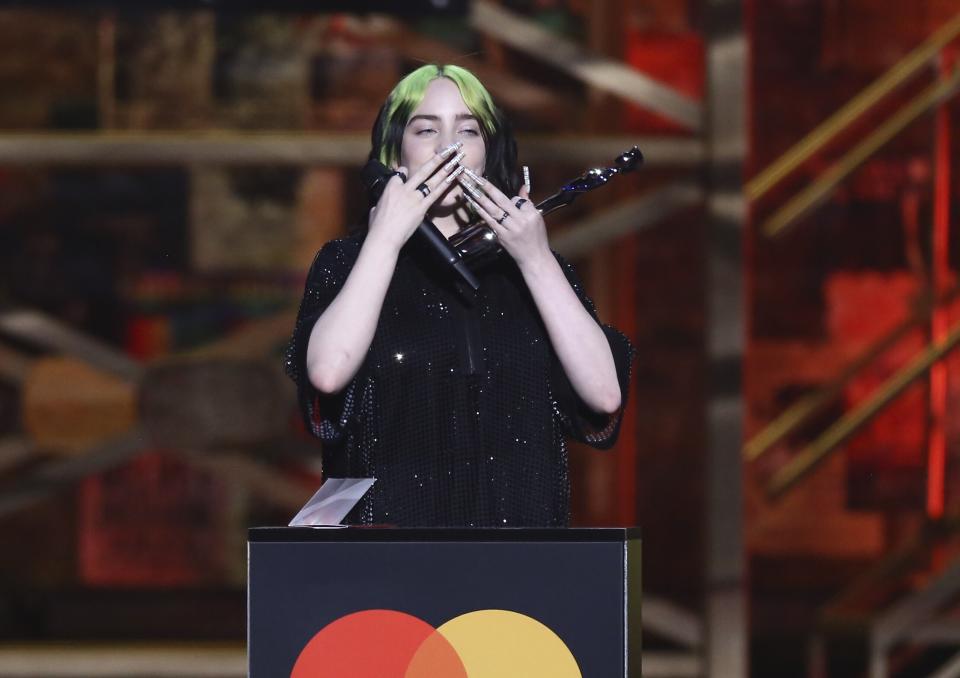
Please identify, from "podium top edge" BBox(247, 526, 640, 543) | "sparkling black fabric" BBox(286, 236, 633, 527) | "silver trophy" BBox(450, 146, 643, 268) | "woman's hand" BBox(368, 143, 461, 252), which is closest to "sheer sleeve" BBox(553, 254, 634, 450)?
"sparkling black fabric" BBox(286, 236, 633, 527)

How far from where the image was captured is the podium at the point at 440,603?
1.51 meters

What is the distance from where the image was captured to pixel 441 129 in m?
1.95

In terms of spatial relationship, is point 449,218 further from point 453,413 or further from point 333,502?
point 333,502

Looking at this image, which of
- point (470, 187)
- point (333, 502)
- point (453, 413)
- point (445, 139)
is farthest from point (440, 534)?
point (445, 139)

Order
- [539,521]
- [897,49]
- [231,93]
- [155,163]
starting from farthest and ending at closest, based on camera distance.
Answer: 1. [897,49]
2. [231,93]
3. [155,163]
4. [539,521]

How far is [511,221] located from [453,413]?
0.25 metres

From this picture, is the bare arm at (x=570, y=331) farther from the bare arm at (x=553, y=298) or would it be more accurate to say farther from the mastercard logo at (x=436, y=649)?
the mastercard logo at (x=436, y=649)

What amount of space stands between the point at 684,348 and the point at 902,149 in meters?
1.15

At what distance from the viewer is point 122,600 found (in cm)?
545

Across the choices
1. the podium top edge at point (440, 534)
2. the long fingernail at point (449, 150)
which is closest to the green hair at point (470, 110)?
the long fingernail at point (449, 150)

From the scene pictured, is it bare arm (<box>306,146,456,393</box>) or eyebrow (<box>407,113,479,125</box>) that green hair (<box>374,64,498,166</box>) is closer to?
eyebrow (<box>407,113,479,125</box>)

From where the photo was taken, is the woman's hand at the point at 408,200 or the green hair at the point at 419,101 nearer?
the woman's hand at the point at 408,200

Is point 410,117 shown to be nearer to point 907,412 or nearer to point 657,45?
point 657,45

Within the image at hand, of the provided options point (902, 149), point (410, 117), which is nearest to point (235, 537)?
point (902, 149)
